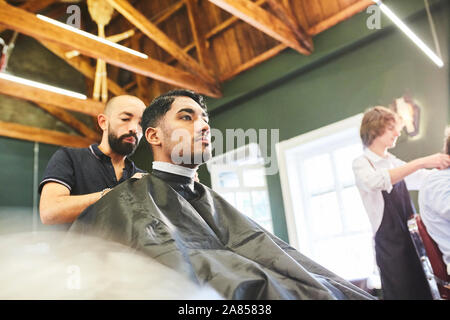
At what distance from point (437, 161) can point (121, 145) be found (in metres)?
2.71

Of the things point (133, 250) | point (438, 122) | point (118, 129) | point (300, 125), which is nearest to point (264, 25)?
point (300, 125)

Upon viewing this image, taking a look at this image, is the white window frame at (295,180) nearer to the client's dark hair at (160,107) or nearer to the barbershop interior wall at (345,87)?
the barbershop interior wall at (345,87)

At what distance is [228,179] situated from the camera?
18.0 feet

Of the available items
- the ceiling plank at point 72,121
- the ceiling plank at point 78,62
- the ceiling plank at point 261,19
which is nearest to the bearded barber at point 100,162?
the ceiling plank at point 261,19

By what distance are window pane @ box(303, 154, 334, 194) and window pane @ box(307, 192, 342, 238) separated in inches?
3.7

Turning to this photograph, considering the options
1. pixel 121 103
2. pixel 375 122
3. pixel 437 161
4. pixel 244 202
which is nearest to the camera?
pixel 121 103

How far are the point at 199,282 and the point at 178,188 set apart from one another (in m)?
0.63

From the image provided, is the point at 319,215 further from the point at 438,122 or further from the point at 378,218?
the point at 438,122

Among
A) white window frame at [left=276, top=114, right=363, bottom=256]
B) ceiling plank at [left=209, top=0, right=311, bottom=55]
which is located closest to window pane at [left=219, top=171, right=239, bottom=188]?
white window frame at [left=276, top=114, right=363, bottom=256]

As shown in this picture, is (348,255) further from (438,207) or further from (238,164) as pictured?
(238,164)

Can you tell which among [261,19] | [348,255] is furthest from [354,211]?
[261,19]

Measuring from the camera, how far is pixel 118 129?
1.94 m

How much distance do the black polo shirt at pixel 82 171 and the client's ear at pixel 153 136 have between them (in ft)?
1.03

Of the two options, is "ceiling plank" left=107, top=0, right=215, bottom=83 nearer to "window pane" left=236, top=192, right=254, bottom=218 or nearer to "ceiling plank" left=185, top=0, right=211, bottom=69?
"ceiling plank" left=185, top=0, right=211, bottom=69
